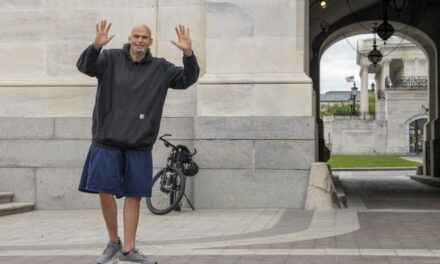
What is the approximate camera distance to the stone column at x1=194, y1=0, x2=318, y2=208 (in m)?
10.7

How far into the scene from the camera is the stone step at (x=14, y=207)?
33.9 ft

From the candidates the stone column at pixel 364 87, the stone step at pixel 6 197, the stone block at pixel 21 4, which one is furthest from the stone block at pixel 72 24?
the stone column at pixel 364 87

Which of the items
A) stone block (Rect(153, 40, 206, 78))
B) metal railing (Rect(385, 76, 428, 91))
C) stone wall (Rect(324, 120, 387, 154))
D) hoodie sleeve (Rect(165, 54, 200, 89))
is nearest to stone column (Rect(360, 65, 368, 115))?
metal railing (Rect(385, 76, 428, 91))

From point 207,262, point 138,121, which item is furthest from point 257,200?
point 138,121

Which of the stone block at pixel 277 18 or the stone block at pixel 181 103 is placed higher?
the stone block at pixel 277 18

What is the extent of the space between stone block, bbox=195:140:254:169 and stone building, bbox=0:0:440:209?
2 centimetres

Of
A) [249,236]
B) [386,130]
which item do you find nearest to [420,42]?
[249,236]

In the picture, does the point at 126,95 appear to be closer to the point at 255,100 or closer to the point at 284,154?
the point at 284,154

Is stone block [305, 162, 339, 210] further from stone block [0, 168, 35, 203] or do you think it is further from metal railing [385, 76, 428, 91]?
metal railing [385, 76, 428, 91]

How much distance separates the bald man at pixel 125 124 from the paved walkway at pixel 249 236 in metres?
0.87

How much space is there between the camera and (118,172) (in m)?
5.54

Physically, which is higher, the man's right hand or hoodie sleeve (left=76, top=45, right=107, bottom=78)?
the man's right hand

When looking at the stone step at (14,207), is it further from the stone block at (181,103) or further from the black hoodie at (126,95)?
the black hoodie at (126,95)

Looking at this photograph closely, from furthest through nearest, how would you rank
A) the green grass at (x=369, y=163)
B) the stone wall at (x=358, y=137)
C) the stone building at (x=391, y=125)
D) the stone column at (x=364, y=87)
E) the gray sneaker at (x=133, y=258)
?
the stone column at (x=364, y=87) < the stone building at (x=391, y=125) < the stone wall at (x=358, y=137) < the green grass at (x=369, y=163) < the gray sneaker at (x=133, y=258)
